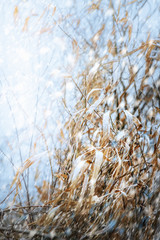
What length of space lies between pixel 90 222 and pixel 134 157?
204mm

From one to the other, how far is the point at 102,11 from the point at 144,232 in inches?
27.0

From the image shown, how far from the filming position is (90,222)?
64 centimetres

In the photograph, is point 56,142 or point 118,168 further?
point 56,142

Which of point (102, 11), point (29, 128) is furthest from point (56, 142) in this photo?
point (102, 11)

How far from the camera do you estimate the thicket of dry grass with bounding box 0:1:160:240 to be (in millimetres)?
617

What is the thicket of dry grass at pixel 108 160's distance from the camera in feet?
2.02

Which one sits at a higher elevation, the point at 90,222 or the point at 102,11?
the point at 102,11

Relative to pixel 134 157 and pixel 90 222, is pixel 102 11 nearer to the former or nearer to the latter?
pixel 134 157

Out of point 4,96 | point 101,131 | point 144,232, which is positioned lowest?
point 144,232

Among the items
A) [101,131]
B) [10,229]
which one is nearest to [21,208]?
[10,229]

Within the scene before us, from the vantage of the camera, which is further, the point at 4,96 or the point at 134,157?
the point at 4,96

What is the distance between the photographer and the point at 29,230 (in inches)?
24.3

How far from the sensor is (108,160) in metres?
0.63

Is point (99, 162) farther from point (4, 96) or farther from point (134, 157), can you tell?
point (4, 96)
